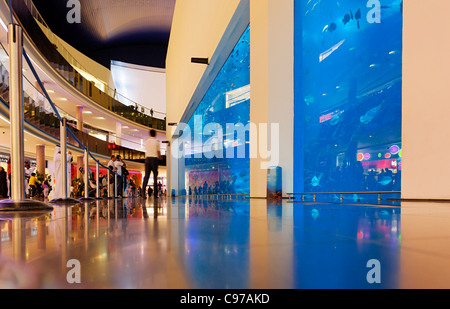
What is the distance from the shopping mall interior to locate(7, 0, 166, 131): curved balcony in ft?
0.71

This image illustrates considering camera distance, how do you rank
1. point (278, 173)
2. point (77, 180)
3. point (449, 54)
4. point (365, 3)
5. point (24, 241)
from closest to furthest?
point (24, 241) < point (449, 54) < point (278, 173) < point (365, 3) < point (77, 180)

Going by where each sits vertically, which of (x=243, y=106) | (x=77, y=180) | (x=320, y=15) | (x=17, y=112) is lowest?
(x=77, y=180)

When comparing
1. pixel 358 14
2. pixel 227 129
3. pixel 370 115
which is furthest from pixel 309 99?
pixel 227 129

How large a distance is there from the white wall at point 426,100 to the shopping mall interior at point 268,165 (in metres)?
0.01

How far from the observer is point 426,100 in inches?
110

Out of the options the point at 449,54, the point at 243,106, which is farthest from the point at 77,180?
the point at 449,54

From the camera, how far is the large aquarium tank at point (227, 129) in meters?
9.54

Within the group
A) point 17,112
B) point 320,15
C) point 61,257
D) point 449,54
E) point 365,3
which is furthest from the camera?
Answer: point 320,15

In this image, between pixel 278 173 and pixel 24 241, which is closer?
pixel 24 241

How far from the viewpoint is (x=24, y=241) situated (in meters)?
0.85

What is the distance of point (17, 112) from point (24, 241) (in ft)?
6.00

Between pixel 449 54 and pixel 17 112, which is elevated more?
pixel 449 54
